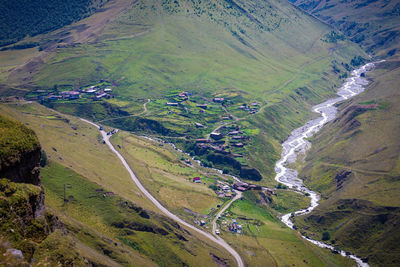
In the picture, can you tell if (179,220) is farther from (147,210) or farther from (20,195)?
(20,195)

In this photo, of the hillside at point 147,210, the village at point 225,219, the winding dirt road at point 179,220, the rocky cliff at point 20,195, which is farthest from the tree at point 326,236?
the rocky cliff at point 20,195

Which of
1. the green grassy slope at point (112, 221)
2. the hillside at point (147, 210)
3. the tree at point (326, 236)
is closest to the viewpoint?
the green grassy slope at point (112, 221)

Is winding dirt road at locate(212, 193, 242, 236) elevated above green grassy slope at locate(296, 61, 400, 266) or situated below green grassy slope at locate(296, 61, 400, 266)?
below

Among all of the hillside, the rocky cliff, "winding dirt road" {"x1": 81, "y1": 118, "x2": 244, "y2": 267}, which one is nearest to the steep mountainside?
the hillside

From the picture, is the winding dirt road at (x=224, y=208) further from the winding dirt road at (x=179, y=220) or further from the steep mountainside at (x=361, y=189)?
the steep mountainside at (x=361, y=189)

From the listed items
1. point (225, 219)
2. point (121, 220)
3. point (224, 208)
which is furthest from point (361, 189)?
point (121, 220)

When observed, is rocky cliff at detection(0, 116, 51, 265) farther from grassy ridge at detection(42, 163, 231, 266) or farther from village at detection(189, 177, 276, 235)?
village at detection(189, 177, 276, 235)

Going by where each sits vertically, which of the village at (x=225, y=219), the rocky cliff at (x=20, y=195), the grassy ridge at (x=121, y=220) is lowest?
the village at (x=225, y=219)

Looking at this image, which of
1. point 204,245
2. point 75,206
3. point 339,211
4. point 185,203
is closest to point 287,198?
point 339,211

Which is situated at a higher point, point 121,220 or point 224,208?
point 121,220
